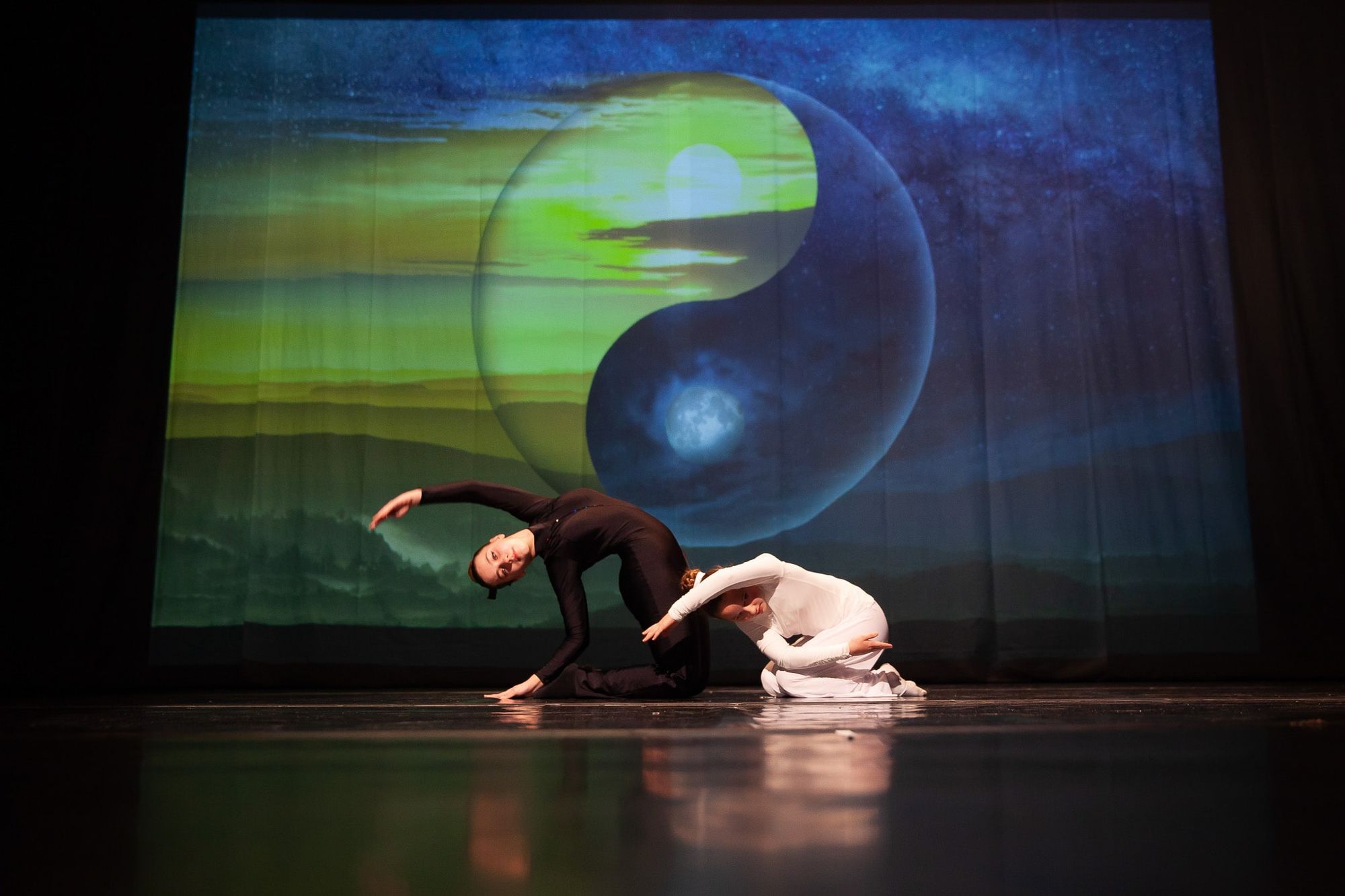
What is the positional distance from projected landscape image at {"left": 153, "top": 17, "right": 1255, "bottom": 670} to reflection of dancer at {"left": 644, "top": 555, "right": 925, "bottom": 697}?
1.73 m

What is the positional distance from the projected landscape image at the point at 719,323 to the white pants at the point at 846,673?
177cm

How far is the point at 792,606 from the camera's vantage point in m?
3.06

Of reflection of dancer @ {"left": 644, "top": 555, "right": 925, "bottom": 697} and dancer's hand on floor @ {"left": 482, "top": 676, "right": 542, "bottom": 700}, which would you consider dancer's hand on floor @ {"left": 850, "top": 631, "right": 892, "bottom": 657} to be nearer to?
reflection of dancer @ {"left": 644, "top": 555, "right": 925, "bottom": 697}

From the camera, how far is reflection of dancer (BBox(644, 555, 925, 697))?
114 inches

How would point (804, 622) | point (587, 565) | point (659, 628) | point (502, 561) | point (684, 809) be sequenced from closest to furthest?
point (684, 809), point (659, 628), point (502, 561), point (804, 622), point (587, 565)

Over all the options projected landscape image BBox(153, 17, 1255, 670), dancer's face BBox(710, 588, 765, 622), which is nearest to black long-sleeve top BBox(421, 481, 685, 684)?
dancer's face BBox(710, 588, 765, 622)

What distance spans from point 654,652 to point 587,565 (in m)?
0.35

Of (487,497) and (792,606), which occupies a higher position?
(487,497)

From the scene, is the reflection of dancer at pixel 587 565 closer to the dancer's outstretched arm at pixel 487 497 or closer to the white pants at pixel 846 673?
the dancer's outstretched arm at pixel 487 497

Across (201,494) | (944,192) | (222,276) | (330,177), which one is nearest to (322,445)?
(201,494)

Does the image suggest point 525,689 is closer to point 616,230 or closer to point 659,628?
point 659,628

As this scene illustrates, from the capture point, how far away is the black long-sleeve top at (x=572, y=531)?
9.95 ft

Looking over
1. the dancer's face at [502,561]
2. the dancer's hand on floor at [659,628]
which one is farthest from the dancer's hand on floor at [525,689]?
the dancer's hand on floor at [659,628]

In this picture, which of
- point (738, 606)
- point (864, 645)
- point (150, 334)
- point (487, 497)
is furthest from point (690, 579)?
point (150, 334)
